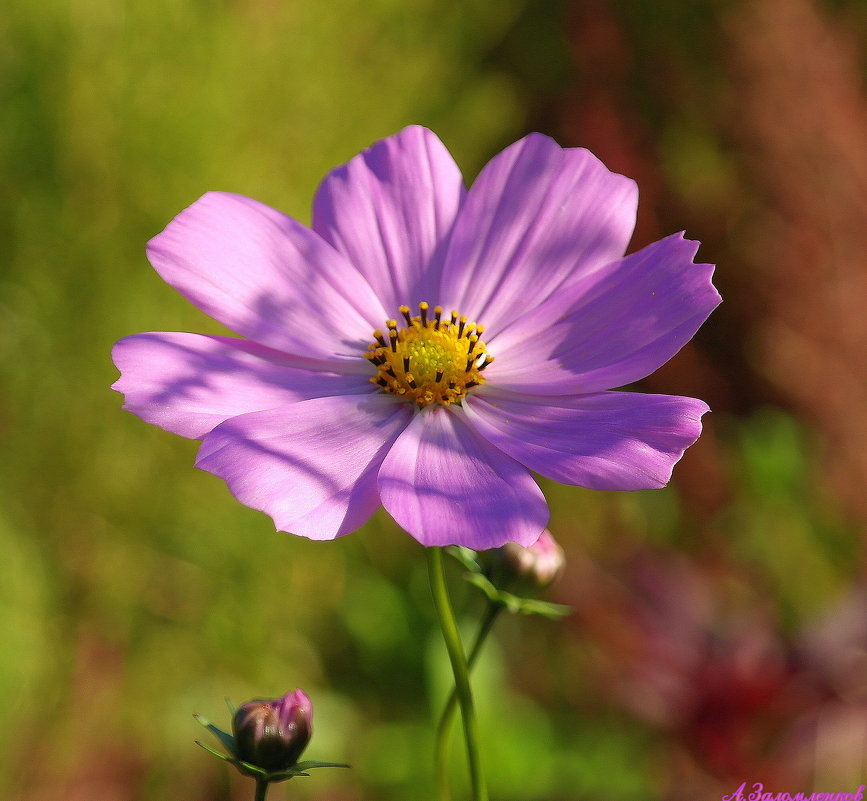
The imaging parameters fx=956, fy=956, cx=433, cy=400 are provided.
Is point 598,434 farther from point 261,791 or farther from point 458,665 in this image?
point 261,791

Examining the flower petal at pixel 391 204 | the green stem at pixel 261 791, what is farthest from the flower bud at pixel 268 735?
the flower petal at pixel 391 204

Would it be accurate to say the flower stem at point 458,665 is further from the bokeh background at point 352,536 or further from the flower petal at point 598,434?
the bokeh background at point 352,536

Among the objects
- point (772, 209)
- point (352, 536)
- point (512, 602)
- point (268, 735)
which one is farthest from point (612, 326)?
point (772, 209)

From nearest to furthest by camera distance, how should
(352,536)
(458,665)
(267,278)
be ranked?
(458,665)
(267,278)
(352,536)

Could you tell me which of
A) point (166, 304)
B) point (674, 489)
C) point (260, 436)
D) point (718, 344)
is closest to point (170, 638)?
point (166, 304)

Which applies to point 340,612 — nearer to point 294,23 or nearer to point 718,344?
point 294,23

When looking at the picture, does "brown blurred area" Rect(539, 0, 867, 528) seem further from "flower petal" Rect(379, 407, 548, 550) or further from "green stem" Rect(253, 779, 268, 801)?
"green stem" Rect(253, 779, 268, 801)
